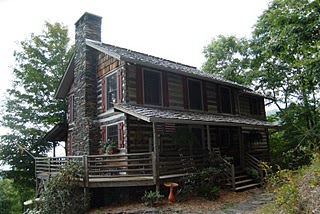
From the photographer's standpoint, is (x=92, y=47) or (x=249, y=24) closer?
(x=92, y=47)

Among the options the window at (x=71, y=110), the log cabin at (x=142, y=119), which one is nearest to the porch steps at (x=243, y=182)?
the log cabin at (x=142, y=119)

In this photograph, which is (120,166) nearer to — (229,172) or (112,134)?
(112,134)

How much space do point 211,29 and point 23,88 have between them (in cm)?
2102

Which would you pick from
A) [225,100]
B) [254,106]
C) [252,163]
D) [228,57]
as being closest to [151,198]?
[252,163]

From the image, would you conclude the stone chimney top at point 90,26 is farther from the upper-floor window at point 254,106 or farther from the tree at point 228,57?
the tree at point 228,57

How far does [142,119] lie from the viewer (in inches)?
353

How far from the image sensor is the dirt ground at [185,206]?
7684mm

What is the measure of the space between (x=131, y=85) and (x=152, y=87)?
4.07 feet

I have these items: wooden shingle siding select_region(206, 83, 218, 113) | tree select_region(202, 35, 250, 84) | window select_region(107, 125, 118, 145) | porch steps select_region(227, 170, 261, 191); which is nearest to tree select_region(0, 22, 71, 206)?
window select_region(107, 125, 118, 145)

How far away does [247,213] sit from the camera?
6.86m

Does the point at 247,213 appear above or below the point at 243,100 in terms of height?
below

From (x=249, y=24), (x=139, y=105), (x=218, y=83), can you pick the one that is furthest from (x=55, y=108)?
(x=249, y=24)

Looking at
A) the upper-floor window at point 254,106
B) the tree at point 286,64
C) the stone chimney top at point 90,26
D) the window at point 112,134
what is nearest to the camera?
the tree at point 286,64

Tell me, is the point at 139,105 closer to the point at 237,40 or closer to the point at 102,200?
the point at 102,200
